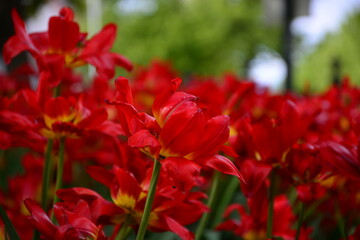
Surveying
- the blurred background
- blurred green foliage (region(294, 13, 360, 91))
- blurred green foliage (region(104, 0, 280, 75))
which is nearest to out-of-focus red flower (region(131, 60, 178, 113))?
the blurred background

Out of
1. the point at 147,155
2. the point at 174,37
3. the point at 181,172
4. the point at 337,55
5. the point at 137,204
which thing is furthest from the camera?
the point at 337,55

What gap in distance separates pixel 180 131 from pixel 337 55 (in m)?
18.6

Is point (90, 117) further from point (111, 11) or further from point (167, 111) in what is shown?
point (111, 11)

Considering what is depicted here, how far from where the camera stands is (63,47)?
2.22 feet

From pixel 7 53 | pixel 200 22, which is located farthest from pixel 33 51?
pixel 200 22

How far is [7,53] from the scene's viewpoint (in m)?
0.65

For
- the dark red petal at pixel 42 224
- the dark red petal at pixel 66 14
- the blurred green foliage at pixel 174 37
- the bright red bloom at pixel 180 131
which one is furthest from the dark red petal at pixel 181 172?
the blurred green foliage at pixel 174 37

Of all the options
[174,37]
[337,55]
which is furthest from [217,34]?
[337,55]

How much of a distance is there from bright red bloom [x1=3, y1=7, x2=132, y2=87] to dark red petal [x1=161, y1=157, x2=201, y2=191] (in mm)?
279

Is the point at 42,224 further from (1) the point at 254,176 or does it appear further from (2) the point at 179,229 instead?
(1) the point at 254,176

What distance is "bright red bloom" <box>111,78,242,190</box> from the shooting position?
444mm

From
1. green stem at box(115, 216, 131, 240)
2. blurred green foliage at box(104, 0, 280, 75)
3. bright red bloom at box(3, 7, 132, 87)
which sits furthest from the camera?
blurred green foliage at box(104, 0, 280, 75)

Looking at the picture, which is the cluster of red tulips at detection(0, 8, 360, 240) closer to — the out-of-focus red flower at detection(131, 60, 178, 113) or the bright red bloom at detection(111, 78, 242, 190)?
the bright red bloom at detection(111, 78, 242, 190)

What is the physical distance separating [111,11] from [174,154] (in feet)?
52.5
